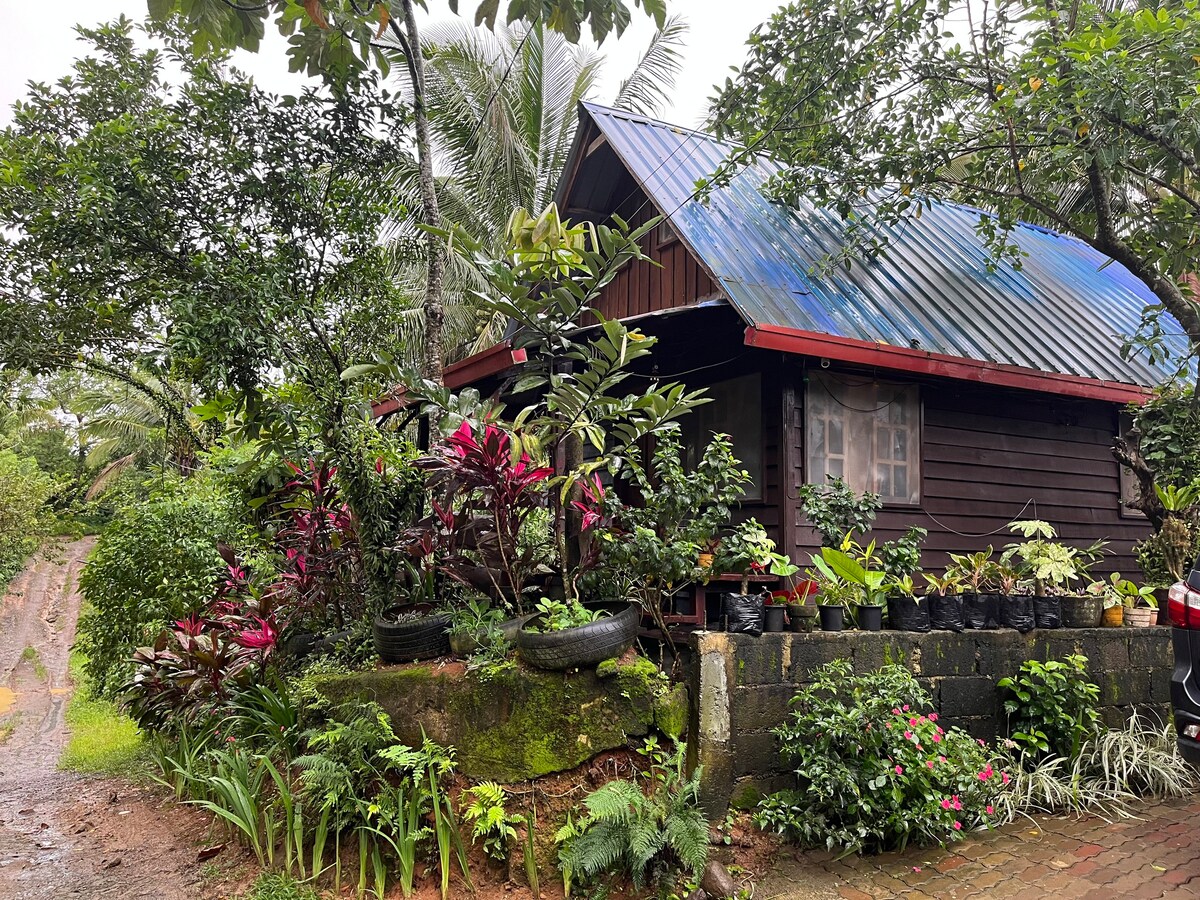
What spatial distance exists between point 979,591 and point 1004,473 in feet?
9.79

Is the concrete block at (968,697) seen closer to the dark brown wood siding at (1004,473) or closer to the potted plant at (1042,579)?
the potted plant at (1042,579)

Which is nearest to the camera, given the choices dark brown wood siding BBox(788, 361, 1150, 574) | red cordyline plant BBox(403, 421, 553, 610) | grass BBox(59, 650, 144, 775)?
red cordyline plant BBox(403, 421, 553, 610)

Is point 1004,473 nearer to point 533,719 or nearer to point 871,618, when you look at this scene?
point 871,618

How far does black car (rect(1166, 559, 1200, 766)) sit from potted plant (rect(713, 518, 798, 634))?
6.46 feet

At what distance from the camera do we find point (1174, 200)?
777 cm

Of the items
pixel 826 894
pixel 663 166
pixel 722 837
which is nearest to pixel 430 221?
pixel 663 166

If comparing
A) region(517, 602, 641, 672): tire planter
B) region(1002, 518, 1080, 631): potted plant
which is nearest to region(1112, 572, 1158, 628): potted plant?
region(1002, 518, 1080, 631): potted plant

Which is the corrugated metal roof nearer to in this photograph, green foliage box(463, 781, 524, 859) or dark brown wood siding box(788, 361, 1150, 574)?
dark brown wood siding box(788, 361, 1150, 574)

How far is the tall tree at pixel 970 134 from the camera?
6297 mm

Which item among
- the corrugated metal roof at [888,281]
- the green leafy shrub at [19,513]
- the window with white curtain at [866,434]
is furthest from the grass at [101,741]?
the corrugated metal roof at [888,281]

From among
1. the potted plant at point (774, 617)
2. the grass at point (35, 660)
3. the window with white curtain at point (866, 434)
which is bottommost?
the grass at point (35, 660)

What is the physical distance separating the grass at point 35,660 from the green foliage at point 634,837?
12.8 metres

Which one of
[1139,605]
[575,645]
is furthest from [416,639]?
[1139,605]

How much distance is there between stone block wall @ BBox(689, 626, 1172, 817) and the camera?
170 inches
